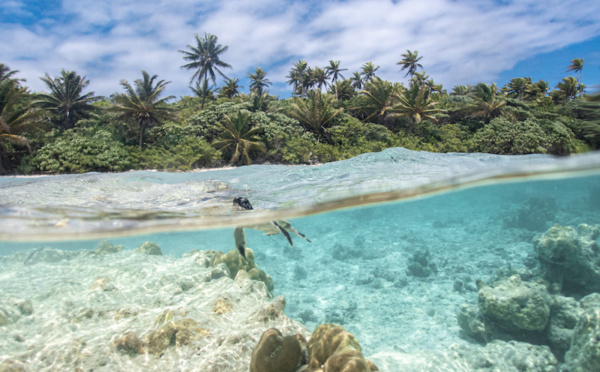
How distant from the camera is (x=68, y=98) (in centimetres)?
2934

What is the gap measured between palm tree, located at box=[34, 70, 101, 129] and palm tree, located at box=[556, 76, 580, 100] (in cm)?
6369

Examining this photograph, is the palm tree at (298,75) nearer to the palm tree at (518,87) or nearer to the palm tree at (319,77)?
the palm tree at (319,77)

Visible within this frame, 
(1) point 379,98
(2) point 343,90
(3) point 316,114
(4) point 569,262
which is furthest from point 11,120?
(2) point 343,90

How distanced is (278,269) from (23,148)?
66.1 ft

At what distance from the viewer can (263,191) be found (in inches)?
408

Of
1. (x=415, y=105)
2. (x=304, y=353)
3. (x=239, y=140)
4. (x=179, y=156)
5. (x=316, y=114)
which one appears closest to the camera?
(x=304, y=353)

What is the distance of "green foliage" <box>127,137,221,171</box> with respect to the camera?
73.2 feet

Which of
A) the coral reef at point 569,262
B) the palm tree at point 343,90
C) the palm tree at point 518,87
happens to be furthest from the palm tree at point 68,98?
the palm tree at point 518,87

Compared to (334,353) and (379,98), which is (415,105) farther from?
(334,353)

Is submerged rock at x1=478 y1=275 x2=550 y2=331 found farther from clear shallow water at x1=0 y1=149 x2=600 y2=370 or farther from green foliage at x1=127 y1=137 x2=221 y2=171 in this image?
green foliage at x1=127 y1=137 x2=221 y2=171

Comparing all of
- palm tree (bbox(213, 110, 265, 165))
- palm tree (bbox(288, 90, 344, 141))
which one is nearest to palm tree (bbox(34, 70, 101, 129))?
palm tree (bbox(213, 110, 265, 165))

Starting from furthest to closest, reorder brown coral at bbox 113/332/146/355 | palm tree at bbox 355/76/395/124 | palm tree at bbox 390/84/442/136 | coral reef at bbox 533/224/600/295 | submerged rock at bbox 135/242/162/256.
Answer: palm tree at bbox 355/76/395/124 → palm tree at bbox 390/84/442/136 → submerged rock at bbox 135/242/162/256 → coral reef at bbox 533/224/600/295 → brown coral at bbox 113/332/146/355

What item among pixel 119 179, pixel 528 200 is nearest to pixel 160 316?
pixel 119 179

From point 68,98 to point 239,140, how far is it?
62.5 ft
